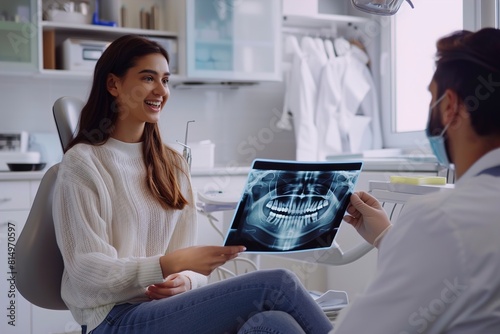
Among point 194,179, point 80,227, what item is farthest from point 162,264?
point 194,179

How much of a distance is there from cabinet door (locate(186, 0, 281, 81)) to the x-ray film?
79.2 inches

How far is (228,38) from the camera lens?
10.7 ft

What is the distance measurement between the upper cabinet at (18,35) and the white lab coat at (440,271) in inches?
102

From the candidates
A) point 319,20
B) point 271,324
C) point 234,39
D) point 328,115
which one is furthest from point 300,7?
point 271,324

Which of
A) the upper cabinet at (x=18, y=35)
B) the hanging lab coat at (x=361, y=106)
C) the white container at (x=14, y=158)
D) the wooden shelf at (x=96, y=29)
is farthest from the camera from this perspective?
the hanging lab coat at (x=361, y=106)

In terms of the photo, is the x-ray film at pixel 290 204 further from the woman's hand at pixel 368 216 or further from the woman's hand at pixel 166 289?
the woman's hand at pixel 166 289

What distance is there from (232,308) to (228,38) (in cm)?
226

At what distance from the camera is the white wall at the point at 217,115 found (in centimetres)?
314

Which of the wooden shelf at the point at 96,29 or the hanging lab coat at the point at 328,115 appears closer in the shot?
the wooden shelf at the point at 96,29

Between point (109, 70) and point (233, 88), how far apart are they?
6.77ft

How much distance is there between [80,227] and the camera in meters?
1.29

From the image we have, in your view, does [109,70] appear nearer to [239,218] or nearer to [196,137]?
[239,218]

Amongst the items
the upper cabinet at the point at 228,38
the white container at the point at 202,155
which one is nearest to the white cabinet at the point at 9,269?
the white container at the point at 202,155

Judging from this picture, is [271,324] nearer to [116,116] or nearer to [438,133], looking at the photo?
[438,133]
